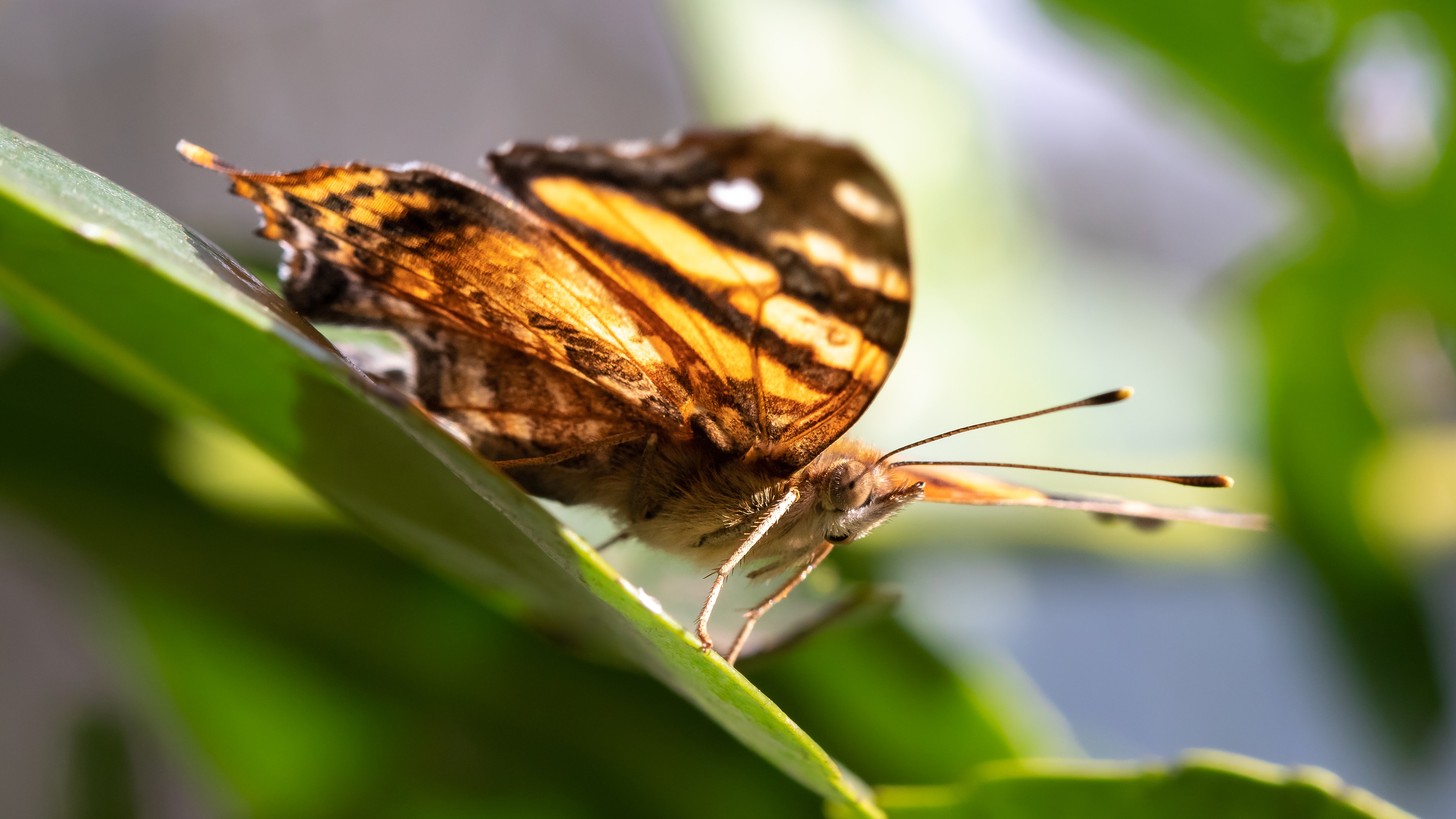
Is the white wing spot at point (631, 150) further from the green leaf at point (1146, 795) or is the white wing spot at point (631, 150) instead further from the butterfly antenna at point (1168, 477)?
the green leaf at point (1146, 795)

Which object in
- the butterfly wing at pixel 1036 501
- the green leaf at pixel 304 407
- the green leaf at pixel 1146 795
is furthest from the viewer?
the butterfly wing at pixel 1036 501

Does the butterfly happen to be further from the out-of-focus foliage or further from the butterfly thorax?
the out-of-focus foliage

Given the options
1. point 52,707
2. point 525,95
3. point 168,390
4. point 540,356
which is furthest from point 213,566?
point 525,95

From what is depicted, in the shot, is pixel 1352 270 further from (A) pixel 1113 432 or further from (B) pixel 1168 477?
(B) pixel 1168 477

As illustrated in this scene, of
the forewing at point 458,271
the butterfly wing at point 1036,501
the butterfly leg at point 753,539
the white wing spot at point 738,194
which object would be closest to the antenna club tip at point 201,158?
the forewing at point 458,271

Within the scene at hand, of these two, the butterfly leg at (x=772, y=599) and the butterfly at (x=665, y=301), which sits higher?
the butterfly at (x=665, y=301)

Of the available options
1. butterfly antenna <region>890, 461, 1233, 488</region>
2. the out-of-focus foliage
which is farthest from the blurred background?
butterfly antenna <region>890, 461, 1233, 488</region>
